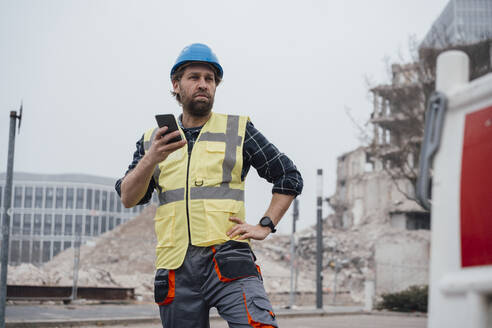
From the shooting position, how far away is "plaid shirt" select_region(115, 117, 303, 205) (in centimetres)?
368

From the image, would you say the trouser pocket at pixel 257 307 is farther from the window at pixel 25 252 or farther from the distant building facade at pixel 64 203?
→ the distant building facade at pixel 64 203

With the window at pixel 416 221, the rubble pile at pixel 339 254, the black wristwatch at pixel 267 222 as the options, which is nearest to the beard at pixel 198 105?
the black wristwatch at pixel 267 222

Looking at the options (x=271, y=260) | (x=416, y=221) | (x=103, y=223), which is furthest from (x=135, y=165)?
(x=103, y=223)

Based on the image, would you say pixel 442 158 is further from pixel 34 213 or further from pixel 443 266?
pixel 34 213

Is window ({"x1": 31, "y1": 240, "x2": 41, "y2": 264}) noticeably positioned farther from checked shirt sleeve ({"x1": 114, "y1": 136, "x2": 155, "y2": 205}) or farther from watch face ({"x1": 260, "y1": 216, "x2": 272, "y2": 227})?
watch face ({"x1": 260, "y1": 216, "x2": 272, "y2": 227})

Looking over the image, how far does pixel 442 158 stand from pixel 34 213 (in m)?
106

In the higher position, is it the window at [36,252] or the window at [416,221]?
the window at [416,221]

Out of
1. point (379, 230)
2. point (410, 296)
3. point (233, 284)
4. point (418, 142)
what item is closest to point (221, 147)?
point (233, 284)

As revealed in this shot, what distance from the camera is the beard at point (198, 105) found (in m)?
3.68

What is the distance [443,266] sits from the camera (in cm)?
182

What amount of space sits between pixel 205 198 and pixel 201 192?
0.13 feet

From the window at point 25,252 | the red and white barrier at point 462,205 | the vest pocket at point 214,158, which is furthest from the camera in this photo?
the window at point 25,252

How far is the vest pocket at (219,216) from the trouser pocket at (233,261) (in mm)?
54

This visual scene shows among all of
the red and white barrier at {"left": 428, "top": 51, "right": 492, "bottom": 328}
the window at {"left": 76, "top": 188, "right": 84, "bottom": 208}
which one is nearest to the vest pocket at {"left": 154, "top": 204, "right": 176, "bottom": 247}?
the red and white barrier at {"left": 428, "top": 51, "right": 492, "bottom": 328}
